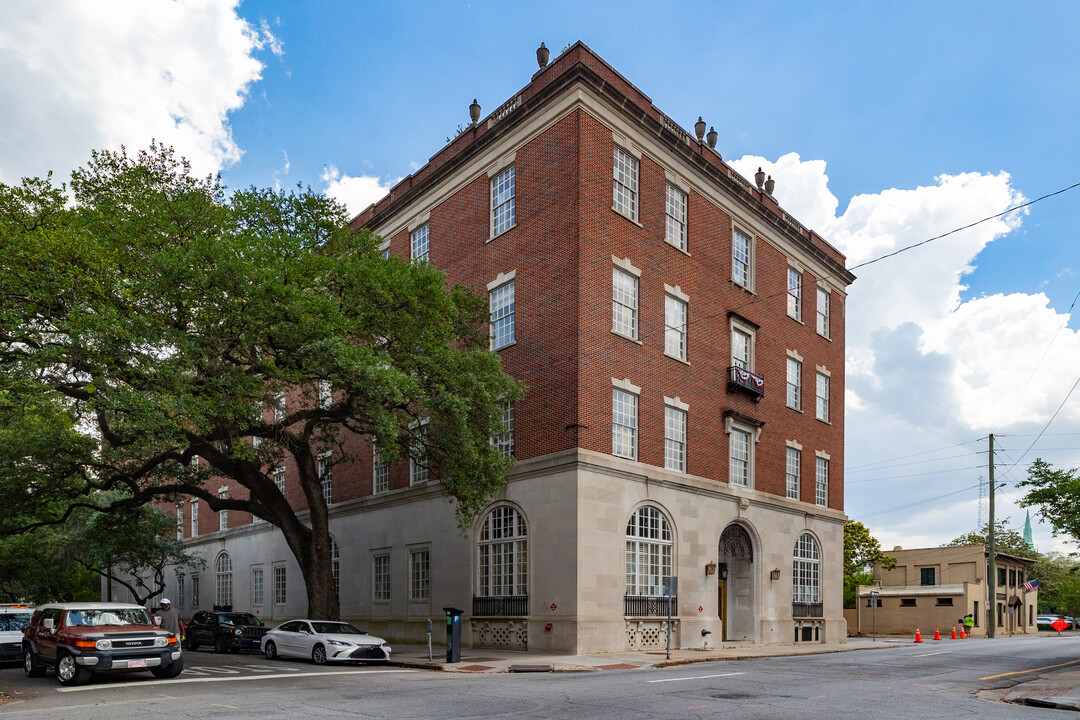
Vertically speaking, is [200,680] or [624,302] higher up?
[624,302]

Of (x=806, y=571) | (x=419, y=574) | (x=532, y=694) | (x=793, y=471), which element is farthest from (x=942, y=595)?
(x=532, y=694)

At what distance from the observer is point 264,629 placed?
32.5m

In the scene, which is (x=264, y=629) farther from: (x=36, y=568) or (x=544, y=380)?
(x=36, y=568)

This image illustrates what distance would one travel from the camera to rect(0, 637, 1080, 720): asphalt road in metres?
13.5

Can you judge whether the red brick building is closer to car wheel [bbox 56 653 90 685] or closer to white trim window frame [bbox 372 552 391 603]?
white trim window frame [bbox 372 552 391 603]

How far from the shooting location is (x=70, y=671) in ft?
59.8

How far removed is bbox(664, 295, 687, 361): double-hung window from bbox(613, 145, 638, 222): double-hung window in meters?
3.45

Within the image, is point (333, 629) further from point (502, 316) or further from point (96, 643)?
point (502, 316)

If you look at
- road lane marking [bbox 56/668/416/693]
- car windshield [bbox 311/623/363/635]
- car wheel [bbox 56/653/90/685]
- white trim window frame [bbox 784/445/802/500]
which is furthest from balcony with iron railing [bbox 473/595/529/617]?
white trim window frame [bbox 784/445/802/500]

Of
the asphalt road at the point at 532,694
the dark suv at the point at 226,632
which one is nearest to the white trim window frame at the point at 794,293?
the asphalt road at the point at 532,694

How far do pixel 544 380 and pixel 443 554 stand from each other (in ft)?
26.1

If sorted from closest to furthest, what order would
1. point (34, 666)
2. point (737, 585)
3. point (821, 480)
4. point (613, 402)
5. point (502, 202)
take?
point (34, 666) < point (613, 402) < point (502, 202) < point (737, 585) < point (821, 480)

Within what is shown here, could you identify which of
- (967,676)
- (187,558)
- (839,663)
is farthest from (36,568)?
(967,676)

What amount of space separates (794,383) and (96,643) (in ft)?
96.2
